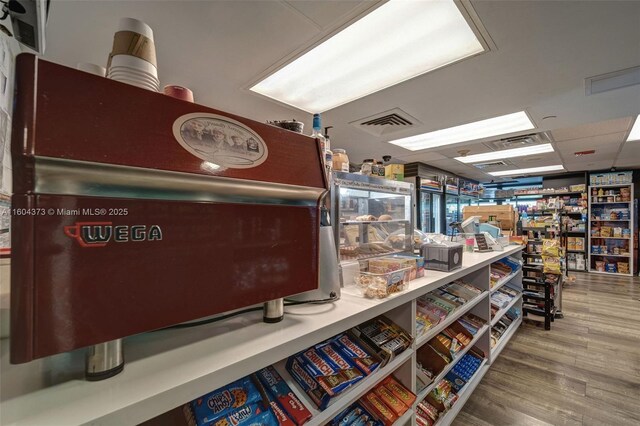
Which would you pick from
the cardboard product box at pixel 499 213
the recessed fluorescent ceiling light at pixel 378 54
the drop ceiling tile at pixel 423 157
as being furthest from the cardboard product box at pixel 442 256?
the drop ceiling tile at pixel 423 157

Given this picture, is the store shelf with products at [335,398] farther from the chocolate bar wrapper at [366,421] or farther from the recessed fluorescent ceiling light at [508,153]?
the recessed fluorescent ceiling light at [508,153]

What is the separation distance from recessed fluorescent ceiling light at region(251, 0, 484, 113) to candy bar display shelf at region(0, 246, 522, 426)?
1.57m

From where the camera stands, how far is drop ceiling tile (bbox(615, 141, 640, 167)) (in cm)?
464

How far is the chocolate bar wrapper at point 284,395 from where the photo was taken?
0.75 metres

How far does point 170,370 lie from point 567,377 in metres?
3.27

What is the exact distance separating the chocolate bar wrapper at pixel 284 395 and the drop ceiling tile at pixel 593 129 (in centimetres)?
460

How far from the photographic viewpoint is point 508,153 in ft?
16.2

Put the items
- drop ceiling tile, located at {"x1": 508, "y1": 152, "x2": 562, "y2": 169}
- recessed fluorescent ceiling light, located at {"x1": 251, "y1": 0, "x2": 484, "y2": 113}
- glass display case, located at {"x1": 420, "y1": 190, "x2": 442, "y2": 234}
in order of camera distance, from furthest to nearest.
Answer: glass display case, located at {"x1": 420, "y1": 190, "x2": 442, "y2": 234}
drop ceiling tile, located at {"x1": 508, "y1": 152, "x2": 562, "y2": 169}
recessed fluorescent ceiling light, located at {"x1": 251, "y1": 0, "x2": 484, "y2": 113}

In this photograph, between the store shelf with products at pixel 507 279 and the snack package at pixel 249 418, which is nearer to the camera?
the snack package at pixel 249 418

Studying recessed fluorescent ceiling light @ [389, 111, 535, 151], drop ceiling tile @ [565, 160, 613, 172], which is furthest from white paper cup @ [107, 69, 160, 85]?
drop ceiling tile @ [565, 160, 613, 172]

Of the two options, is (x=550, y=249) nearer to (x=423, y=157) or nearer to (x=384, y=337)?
(x=423, y=157)

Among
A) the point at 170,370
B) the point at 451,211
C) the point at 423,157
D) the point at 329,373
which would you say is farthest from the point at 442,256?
the point at 451,211

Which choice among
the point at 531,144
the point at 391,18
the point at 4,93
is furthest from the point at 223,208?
the point at 531,144

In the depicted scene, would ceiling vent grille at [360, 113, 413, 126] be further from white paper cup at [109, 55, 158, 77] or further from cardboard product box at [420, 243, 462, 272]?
white paper cup at [109, 55, 158, 77]
